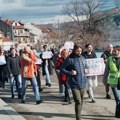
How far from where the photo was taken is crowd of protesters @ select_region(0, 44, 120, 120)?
9258 mm

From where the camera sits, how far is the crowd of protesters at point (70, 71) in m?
9.26

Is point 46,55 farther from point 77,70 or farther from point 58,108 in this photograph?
point 77,70

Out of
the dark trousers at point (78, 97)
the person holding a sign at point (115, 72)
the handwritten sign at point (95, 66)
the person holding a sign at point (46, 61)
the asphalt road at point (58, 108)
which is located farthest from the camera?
the person holding a sign at point (46, 61)

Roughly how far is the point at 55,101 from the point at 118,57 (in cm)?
379

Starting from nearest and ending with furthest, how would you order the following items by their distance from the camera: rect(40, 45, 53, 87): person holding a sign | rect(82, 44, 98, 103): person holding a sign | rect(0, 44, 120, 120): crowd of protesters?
rect(0, 44, 120, 120): crowd of protesters
rect(82, 44, 98, 103): person holding a sign
rect(40, 45, 53, 87): person holding a sign

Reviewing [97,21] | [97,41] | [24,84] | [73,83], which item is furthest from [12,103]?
[97,21]

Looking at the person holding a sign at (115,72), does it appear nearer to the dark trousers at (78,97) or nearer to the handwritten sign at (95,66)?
the dark trousers at (78,97)

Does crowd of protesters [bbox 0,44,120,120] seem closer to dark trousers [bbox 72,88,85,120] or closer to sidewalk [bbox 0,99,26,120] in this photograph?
dark trousers [bbox 72,88,85,120]

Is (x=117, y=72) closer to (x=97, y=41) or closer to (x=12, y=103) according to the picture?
(x=12, y=103)

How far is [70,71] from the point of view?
9.28 meters

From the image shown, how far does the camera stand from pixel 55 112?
10.9 m

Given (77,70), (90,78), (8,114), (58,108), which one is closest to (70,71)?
(77,70)

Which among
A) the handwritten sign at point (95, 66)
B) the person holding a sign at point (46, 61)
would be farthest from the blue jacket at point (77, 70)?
the person holding a sign at point (46, 61)

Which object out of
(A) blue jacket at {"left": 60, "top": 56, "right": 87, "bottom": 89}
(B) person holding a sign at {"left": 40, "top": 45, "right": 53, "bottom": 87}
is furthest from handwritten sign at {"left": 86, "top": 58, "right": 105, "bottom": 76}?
(B) person holding a sign at {"left": 40, "top": 45, "right": 53, "bottom": 87}
